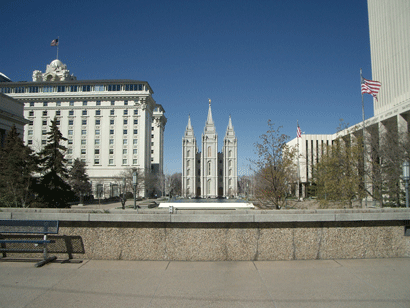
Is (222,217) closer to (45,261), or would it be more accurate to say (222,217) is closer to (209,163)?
(45,261)

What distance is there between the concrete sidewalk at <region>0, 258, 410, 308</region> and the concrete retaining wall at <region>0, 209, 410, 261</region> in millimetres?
258

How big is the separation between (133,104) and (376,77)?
5575cm

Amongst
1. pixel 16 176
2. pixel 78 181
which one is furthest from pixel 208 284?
pixel 78 181

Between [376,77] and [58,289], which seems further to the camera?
[376,77]

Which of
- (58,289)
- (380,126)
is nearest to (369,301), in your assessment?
(58,289)

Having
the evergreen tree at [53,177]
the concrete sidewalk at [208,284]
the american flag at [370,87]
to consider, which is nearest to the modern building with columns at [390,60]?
the american flag at [370,87]

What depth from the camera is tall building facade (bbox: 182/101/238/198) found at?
417ft

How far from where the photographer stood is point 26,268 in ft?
22.1

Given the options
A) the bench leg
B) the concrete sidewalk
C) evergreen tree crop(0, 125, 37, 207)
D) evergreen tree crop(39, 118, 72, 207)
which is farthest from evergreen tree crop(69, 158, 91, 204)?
the concrete sidewalk

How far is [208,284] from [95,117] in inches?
3205

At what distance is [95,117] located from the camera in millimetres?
80938

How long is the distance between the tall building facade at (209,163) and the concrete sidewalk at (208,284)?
390 ft

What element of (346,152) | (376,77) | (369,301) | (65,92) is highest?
(65,92)

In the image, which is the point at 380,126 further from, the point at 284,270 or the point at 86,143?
the point at 86,143
